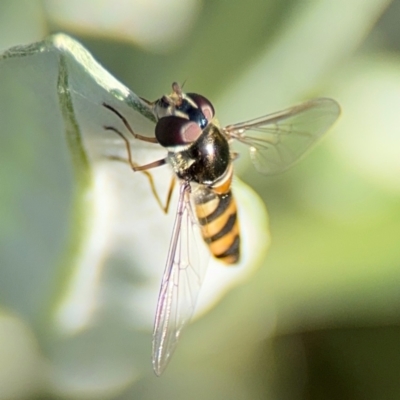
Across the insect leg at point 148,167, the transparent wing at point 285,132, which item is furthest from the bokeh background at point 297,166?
the insect leg at point 148,167

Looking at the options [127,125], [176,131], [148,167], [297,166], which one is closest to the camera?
[127,125]

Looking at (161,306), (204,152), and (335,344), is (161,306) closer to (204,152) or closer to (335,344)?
(204,152)

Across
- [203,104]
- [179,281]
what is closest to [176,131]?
[203,104]

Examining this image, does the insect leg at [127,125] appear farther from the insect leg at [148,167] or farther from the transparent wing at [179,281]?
the transparent wing at [179,281]

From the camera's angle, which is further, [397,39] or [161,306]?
[397,39]

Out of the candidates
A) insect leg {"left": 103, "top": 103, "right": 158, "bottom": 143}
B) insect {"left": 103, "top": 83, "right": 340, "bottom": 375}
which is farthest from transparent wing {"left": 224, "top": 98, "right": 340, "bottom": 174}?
insect leg {"left": 103, "top": 103, "right": 158, "bottom": 143}

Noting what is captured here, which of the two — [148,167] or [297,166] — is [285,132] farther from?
[148,167]

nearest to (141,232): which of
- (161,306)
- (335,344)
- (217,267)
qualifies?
(161,306)

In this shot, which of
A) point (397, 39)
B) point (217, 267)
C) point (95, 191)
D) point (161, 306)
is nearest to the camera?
point (95, 191)
